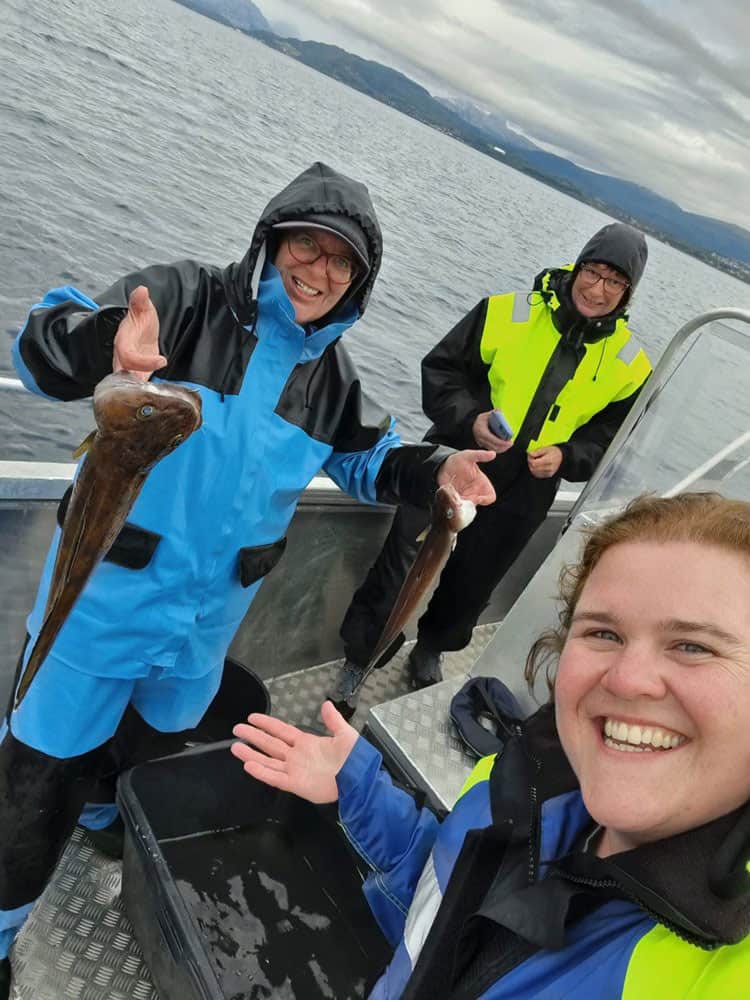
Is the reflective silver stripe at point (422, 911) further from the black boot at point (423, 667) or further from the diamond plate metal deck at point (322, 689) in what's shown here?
the black boot at point (423, 667)

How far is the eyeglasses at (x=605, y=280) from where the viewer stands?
3.93m

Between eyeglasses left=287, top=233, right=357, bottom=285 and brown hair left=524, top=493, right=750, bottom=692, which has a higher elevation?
eyeglasses left=287, top=233, right=357, bottom=285

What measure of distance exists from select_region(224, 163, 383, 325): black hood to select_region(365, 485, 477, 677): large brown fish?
0.92 meters

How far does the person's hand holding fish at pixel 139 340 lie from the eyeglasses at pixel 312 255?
2.27 feet

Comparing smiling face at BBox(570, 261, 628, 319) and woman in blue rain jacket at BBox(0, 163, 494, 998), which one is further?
smiling face at BBox(570, 261, 628, 319)

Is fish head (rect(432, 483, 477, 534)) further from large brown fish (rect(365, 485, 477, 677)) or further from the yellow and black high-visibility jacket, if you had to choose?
the yellow and black high-visibility jacket

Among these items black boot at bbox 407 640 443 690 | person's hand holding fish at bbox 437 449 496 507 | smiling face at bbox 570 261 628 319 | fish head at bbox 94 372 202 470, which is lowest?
black boot at bbox 407 640 443 690

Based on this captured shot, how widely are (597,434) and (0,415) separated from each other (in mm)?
6377

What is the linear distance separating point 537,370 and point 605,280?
0.56 metres

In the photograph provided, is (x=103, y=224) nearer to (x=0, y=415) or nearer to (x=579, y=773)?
(x=0, y=415)

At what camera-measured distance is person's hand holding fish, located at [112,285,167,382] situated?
5.80 feet

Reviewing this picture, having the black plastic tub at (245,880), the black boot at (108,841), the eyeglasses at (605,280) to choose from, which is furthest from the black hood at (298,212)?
the black boot at (108,841)

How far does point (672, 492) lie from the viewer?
120 inches

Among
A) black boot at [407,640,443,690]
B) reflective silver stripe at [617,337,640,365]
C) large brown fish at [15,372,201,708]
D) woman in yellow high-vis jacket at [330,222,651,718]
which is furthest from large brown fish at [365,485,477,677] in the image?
reflective silver stripe at [617,337,640,365]
